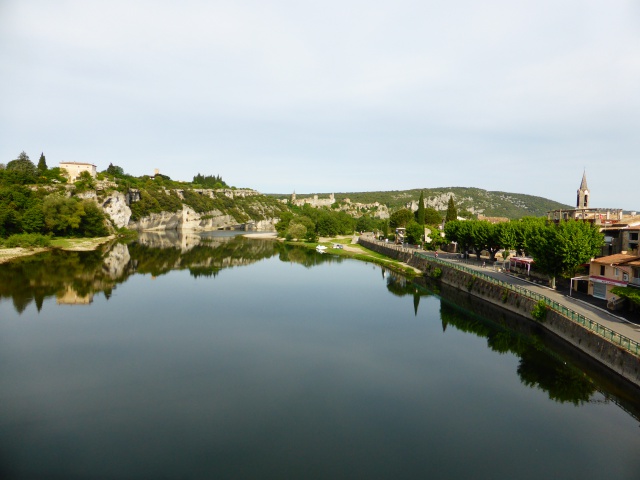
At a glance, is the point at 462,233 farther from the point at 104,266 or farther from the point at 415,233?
the point at 104,266

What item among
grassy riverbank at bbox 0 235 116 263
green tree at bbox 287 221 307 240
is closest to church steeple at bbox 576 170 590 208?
green tree at bbox 287 221 307 240

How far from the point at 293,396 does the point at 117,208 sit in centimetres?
10917

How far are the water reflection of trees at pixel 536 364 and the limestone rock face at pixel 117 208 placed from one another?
99634 millimetres

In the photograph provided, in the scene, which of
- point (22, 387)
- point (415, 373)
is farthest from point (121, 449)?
point (415, 373)

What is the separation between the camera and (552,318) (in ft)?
92.5

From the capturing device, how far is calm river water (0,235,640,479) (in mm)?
13875

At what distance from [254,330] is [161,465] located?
15.8 metres

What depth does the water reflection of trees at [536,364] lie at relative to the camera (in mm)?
20188

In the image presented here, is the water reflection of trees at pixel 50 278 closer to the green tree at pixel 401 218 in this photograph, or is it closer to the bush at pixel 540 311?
the bush at pixel 540 311

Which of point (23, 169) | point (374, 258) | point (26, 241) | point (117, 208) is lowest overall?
point (374, 258)

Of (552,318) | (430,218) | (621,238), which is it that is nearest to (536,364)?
(552,318)

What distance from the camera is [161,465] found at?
528 inches

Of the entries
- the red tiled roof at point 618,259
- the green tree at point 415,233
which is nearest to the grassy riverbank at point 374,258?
the green tree at point 415,233

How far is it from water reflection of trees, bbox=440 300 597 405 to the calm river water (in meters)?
0.13
